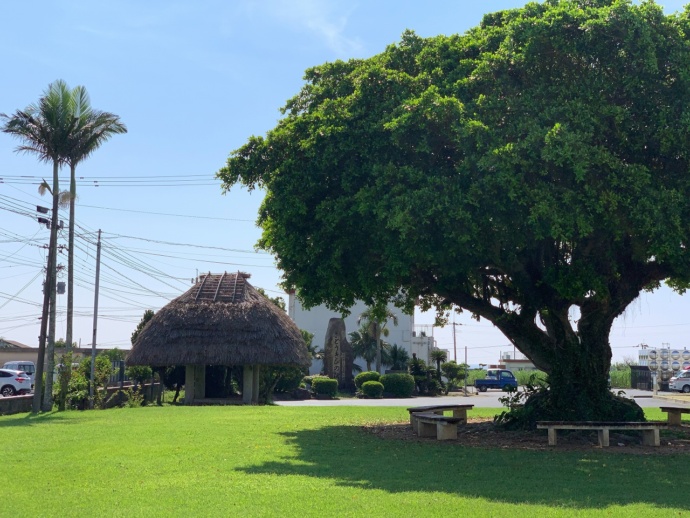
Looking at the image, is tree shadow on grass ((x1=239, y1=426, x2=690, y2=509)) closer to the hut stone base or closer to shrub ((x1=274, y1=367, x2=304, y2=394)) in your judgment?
the hut stone base

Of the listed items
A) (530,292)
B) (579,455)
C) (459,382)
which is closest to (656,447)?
(579,455)

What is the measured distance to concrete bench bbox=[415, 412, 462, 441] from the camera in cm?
1619

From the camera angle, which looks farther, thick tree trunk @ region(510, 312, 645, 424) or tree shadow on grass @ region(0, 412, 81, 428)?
tree shadow on grass @ region(0, 412, 81, 428)

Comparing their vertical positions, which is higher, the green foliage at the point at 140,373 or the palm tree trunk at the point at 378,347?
the palm tree trunk at the point at 378,347

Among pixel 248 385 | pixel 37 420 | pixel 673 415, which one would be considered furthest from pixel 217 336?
pixel 673 415

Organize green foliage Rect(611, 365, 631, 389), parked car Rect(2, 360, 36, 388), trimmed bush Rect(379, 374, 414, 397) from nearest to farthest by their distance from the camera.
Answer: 1. trimmed bush Rect(379, 374, 414, 397)
2. parked car Rect(2, 360, 36, 388)
3. green foliage Rect(611, 365, 631, 389)

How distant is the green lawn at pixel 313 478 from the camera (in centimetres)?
887

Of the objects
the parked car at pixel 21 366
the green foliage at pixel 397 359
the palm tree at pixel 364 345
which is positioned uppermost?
the palm tree at pixel 364 345

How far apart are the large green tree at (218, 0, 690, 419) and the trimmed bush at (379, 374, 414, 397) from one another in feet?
106

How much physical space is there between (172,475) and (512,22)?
1059 centimetres

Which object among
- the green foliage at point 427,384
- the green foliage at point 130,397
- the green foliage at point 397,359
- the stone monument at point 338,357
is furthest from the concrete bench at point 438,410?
the green foliage at point 397,359

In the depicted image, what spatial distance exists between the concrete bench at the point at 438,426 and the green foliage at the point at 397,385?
33.3 metres

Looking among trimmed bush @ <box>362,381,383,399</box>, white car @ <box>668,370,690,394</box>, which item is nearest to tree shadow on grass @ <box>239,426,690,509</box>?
trimmed bush @ <box>362,381,383,399</box>

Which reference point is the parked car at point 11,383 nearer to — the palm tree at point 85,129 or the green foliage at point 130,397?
the green foliage at point 130,397
